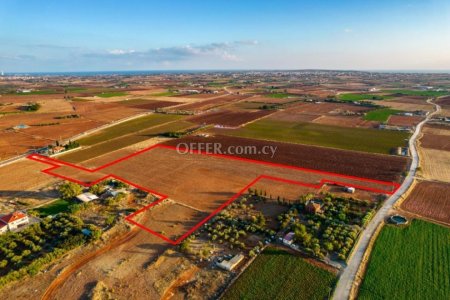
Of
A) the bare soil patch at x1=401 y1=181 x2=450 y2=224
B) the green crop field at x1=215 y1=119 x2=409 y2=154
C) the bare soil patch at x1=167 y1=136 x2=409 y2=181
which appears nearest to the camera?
Answer: the bare soil patch at x1=401 y1=181 x2=450 y2=224

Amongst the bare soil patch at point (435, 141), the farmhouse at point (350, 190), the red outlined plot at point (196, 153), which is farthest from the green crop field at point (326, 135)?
the farmhouse at point (350, 190)

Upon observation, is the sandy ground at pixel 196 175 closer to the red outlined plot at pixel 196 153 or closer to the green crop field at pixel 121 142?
the red outlined plot at pixel 196 153

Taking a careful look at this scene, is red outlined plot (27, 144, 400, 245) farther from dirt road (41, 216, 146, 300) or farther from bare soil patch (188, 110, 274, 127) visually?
bare soil patch (188, 110, 274, 127)

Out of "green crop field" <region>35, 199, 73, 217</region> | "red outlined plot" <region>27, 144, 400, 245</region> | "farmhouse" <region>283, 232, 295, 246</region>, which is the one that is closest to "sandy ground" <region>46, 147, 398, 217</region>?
"red outlined plot" <region>27, 144, 400, 245</region>

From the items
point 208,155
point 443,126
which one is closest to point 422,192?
point 208,155

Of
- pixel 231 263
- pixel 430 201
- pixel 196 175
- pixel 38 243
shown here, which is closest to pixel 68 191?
pixel 38 243

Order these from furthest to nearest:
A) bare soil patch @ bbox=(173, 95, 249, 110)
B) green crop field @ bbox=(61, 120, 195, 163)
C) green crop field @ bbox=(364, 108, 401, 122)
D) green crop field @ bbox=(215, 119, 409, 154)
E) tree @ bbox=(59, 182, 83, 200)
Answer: bare soil patch @ bbox=(173, 95, 249, 110)
green crop field @ bbox=(364, 108, 401, 122)
green crop field @ bbox=(215, 119, 409, 154)
green crop field @ bbox=(61, 120, 195, 163)
tree @ bbox=(59, 182, 83, 200)

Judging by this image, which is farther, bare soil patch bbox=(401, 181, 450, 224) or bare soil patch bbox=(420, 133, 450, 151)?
bare soil patch bbox=(420, 133, 450, 151)

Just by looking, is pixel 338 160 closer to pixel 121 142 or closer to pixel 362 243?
pixel 362 243
